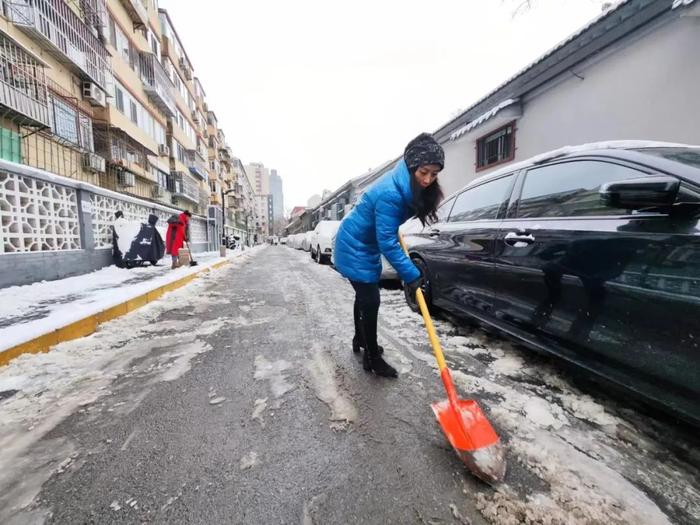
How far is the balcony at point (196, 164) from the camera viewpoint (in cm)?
2537

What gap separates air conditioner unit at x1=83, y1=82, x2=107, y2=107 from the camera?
11727 mm

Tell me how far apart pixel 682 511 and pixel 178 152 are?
1059 inches

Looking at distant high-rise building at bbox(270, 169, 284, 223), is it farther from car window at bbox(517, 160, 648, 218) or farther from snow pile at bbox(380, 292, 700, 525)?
snow pile at bbox(380, 292, 700, 525)

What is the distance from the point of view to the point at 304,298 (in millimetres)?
4969

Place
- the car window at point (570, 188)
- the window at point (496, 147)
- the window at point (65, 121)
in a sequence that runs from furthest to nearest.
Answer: the window at point (65, 121) < the window at point (496, 147) < the car window at point (570, 188)

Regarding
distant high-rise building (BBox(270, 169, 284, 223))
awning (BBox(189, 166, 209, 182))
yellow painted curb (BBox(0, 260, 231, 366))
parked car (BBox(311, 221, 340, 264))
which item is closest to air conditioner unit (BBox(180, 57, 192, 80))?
awning (BBox(189, 166, 209, 182))

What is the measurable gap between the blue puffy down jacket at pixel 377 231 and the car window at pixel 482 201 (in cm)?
108

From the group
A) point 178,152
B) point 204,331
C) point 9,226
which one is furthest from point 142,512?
point 178,152

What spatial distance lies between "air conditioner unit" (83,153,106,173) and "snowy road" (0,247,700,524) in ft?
39.3

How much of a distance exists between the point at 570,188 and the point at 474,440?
173 centimetres

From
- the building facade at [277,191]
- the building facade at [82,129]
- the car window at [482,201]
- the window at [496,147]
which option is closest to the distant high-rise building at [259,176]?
the building facade at [277,191]

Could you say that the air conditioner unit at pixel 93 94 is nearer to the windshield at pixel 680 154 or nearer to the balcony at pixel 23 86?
the balcony at pixel 23 86


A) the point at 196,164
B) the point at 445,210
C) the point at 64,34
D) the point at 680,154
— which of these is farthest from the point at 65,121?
the point at 196,164

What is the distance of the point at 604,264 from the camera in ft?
5.35
